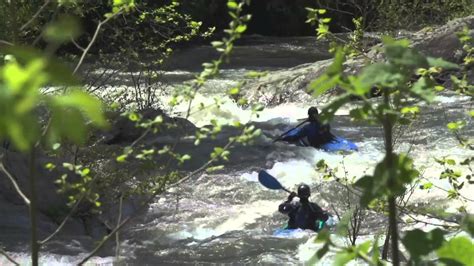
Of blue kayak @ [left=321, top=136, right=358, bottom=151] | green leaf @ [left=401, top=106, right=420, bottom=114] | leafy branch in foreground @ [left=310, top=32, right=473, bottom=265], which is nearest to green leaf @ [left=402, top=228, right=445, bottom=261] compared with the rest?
leafy branch in foreground @ [left=310, top=32, right=473, bottom=265]

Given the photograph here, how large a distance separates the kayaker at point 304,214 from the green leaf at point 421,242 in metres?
3.68

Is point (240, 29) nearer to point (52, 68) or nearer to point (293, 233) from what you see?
point (52, 68)

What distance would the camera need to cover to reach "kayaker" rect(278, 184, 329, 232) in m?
4.82

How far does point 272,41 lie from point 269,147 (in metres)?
13.6

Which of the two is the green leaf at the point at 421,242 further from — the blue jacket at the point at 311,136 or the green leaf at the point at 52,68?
Answer: the blue jacket at the point at 311,136

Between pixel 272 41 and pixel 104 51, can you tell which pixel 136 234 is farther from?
pixel 272 41

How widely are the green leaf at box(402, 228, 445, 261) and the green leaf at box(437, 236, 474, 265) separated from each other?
0.15ft

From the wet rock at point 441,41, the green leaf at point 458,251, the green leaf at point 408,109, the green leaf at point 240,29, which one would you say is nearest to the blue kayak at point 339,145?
the wet rock at point 441,41

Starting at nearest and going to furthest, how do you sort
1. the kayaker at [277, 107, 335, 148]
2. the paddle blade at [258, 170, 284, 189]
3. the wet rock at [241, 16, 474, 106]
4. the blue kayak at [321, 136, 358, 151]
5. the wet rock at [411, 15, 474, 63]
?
the paddle blade at [258, 170, 284, 189], the blue kayak at [321, 136, 358, 151], the kayaker at [277, 107, 335, 148], the wet rock at [411, 15, 474, 63], the wet rock at [241, 16, 474, 106]

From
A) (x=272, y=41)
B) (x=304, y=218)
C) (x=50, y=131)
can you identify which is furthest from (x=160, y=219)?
(x=272, y=41)

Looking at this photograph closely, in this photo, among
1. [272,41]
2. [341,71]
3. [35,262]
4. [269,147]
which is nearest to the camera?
[341,71]

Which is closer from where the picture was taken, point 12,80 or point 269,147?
point 12,80

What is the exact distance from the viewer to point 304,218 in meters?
4.84

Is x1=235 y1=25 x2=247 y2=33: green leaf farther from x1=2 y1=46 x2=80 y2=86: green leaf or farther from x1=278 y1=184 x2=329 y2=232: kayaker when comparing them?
x1=278 y1=184 x2=329 y2=232: kayaker
